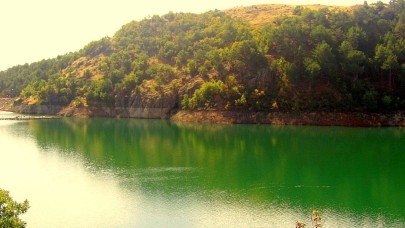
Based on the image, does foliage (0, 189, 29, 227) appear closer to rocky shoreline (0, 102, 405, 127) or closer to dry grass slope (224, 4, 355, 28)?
rocky shoreline (0, 102, 405, 127)

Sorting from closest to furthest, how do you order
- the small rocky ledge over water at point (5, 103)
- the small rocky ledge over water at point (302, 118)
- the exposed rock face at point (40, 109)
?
the small rocky ledge over water at point (302, 118) → the exposed rock face at point (40, 109) → the small rocky ledge over water at point (5, 103)

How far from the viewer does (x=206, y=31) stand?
5728 inches

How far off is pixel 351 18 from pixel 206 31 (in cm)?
4896

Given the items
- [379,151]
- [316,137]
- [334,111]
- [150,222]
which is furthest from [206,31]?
[150,222]

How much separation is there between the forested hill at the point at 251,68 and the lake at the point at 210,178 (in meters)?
17.6

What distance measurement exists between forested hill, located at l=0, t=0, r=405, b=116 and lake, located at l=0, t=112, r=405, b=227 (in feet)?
57.9

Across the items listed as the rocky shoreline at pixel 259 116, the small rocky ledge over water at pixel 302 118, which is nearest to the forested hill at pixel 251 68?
the rocky shoreline at pixel 259 116

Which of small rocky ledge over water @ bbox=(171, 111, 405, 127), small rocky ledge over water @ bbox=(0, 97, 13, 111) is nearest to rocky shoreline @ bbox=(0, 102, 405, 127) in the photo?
small rocky ledge over water @ bbox=(171, 111, 405, 127)

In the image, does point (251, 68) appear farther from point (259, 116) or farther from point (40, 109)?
point (40, 109)

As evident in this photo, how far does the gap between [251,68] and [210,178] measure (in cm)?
7129

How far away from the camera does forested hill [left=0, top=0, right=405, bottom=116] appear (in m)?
102

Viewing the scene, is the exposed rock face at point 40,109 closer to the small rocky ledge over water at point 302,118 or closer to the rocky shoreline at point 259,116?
the rocky shoreline at point 259,116

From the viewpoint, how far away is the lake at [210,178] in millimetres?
34562

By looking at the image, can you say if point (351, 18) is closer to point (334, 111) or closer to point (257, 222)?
point (334, 111)
